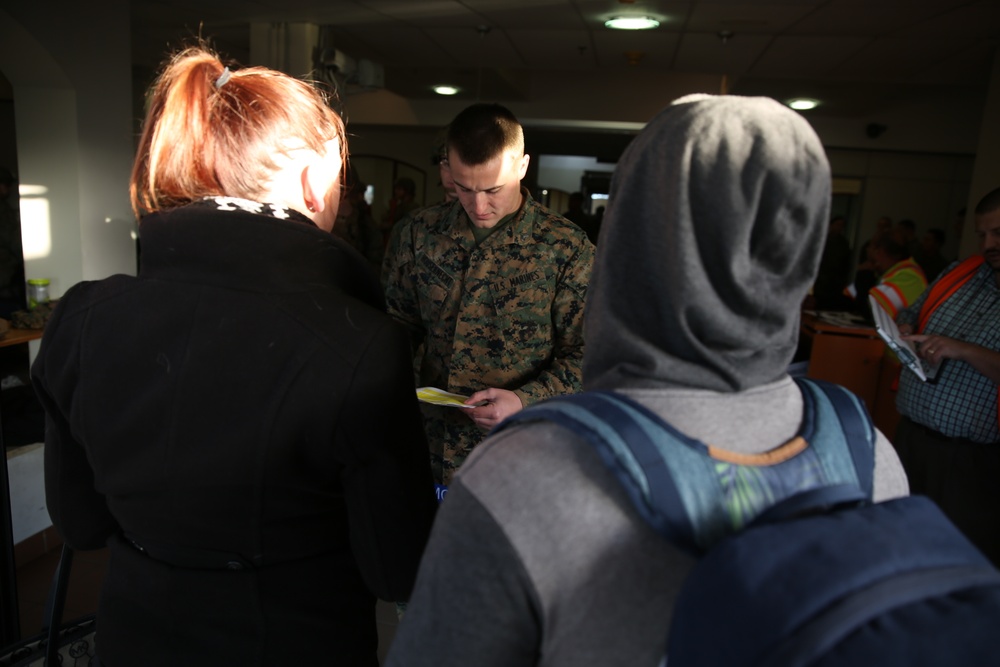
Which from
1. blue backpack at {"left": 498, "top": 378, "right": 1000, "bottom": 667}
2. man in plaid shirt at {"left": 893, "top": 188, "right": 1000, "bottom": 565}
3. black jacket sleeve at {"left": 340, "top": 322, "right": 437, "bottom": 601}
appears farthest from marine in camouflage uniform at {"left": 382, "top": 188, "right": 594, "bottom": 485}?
man in plaid shirt at {"left": 893, "top": 188, "right": 1000, "bottom": 565}

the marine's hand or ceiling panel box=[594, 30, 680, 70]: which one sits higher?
ceiling panel box=[594, 30, 680, 70]

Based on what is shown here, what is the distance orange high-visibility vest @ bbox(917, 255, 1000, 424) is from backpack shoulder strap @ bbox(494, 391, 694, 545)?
2756 mm

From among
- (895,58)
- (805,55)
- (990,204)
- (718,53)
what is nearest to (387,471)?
(990,204)

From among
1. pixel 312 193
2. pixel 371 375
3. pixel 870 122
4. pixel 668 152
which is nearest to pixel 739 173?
pixel 668 152

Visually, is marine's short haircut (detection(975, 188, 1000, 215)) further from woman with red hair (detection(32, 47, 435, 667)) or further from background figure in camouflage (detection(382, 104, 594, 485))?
woman with red hair (detection(32, 47, 435, 667))

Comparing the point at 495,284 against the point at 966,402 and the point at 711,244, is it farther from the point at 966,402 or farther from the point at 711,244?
the point at 966,402

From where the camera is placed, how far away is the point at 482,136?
1955mm

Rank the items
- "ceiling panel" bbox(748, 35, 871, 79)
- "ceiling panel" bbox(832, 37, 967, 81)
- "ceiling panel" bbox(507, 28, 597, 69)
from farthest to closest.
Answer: "ceiling panel" bbox(507, 28, 597, 69)
"ceiling panel" bbox(748, 35, 871, 79)
"ceiling panel" bbox(832, 37, 967, 81)

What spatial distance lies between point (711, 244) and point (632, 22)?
5.31 meters

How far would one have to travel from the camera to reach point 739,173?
2.05 feet

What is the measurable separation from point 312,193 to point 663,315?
0.64 m

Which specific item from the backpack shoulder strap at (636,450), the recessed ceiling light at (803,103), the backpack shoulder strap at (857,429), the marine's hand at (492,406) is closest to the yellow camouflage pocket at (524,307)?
the marine's hand at (492,406)

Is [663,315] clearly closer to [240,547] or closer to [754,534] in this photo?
[754,534]

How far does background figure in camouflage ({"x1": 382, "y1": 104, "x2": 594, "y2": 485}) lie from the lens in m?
1.95
